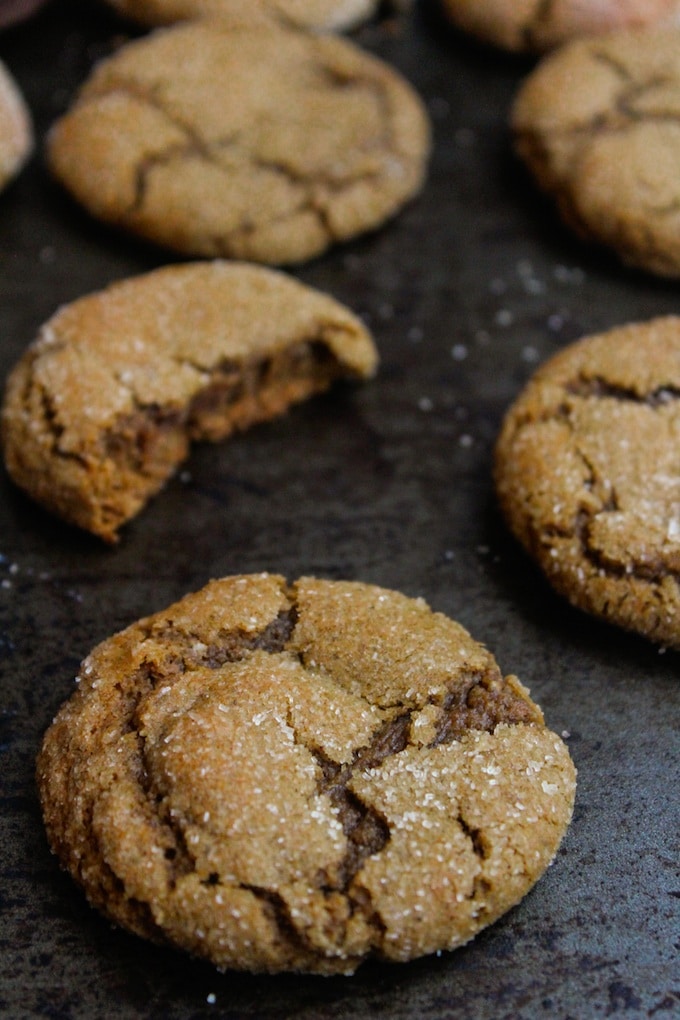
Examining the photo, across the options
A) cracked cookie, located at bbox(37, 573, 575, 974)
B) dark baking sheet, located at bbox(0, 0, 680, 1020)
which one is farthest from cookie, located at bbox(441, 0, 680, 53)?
cracked cookie, located at bbox(37, 573, 575, 974)

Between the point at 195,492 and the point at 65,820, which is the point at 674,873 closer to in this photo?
the point at 65,820

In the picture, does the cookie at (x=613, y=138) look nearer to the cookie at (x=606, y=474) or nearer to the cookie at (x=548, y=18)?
the cookie at (x=548, y=18)

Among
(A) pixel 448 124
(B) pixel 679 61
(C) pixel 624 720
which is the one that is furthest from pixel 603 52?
(C) pixel 624 720

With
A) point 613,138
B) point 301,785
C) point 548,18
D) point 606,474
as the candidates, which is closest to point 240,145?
point 613,138

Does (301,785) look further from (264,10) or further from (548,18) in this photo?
(548,18)

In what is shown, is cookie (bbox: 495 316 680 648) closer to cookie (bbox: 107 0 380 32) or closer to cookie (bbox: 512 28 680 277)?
cookie (bbox: 512 28 680 277)

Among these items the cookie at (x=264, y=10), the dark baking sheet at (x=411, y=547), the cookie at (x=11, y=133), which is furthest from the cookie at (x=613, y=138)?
the cookie at (x=11, y=133)
